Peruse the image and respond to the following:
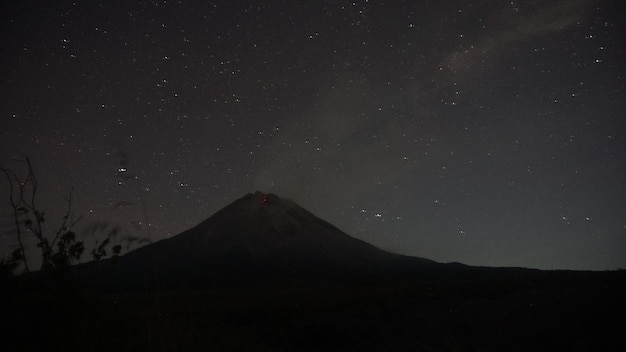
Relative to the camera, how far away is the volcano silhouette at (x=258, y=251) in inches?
2963

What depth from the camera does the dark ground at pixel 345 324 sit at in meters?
6.88

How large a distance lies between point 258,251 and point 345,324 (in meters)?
85.4

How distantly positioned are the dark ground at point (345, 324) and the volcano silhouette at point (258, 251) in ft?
171

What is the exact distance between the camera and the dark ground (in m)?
6.88

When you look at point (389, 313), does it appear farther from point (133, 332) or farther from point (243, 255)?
point (243, 255)

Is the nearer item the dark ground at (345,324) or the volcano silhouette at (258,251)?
the dark ground at (345,324)

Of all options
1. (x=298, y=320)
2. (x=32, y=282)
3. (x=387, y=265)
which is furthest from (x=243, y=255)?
(x=32, y=282)

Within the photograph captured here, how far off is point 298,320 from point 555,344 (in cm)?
869

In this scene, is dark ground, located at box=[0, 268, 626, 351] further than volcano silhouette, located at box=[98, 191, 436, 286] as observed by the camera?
No

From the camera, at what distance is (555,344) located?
31.0ft

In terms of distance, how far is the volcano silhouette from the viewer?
75.2 metres

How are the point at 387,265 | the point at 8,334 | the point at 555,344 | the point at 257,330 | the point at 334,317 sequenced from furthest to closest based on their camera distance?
the point at 387,265
the point at 334,317
the point at 257,330
the point at 555,344
the point at 8,334

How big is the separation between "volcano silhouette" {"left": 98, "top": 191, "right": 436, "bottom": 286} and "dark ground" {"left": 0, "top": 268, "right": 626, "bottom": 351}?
52243 mm

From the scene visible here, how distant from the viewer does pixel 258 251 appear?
95938mm
